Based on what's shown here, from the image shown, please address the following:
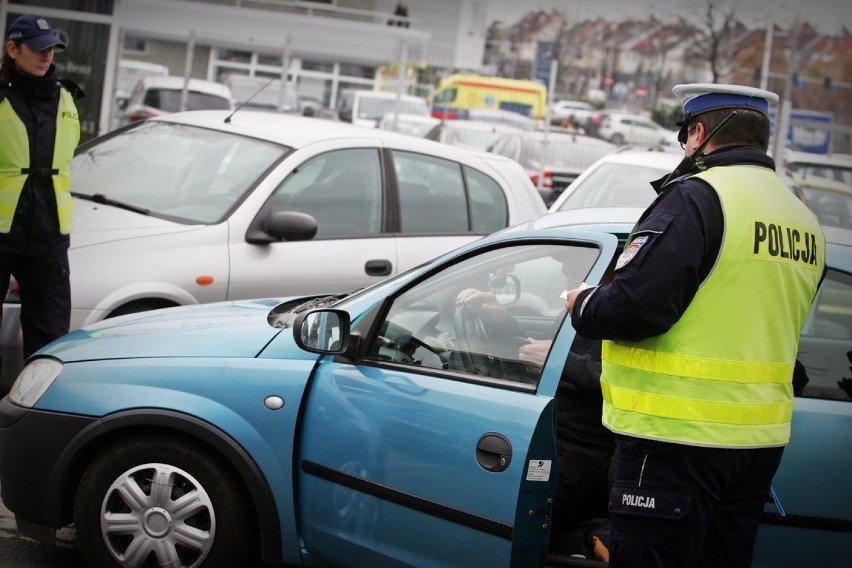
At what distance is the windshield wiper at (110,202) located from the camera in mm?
6199

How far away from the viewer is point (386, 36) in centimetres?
3066

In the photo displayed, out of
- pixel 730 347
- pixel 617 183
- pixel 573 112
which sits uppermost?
pixel 573 112

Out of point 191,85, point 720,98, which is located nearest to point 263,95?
point 191,85

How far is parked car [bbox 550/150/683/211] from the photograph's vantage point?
902 centimetres

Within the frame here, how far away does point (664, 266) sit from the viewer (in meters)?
2.74

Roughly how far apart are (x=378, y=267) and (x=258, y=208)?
0.81 m

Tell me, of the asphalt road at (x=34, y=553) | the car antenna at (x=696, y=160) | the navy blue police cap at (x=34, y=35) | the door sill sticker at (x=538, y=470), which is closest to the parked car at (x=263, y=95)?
the navy blue police cap at (x=34, y=35)

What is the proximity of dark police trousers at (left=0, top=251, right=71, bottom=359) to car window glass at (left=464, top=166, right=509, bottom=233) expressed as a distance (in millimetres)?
2754

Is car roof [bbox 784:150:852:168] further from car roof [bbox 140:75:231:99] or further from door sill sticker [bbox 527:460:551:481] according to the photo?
door sill sticker [bbox 527:460:551:481]

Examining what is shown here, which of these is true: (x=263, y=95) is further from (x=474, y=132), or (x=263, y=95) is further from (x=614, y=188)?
(x=614, y=188)

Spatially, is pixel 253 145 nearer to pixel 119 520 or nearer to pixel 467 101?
pixel 119 520

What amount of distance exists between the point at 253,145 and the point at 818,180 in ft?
34.9

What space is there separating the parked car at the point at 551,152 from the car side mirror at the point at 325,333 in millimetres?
12205

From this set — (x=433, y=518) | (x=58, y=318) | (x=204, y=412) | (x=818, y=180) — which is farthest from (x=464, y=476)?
(x=818, y=180)
